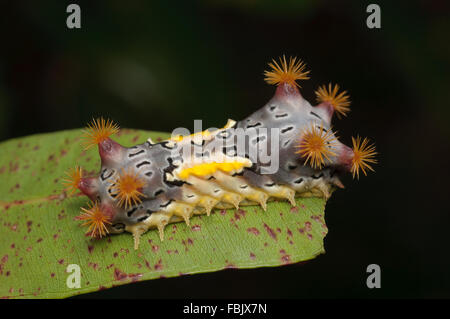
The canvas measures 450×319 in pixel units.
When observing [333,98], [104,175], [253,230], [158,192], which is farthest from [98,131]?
[333,98]

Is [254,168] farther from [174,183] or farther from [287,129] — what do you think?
[174,183]

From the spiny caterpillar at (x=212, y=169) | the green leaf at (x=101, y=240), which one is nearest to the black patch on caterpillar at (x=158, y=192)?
the spiny caterpillar at (x=212, y=169)

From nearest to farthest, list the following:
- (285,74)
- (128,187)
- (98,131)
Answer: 1. (128,187)
2. (98,131)
3. (285,74)

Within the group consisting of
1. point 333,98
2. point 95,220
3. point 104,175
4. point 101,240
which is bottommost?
point 101,240

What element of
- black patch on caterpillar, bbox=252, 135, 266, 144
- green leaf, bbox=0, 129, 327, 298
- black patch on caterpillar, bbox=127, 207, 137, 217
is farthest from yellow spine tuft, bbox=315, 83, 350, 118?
black patch on caterpillar, bbox=127, 207, 137, 217

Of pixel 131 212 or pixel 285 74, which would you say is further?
pixel 285 74

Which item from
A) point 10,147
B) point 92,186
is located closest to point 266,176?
point 92,186

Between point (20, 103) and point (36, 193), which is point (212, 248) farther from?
point (20, 103)
